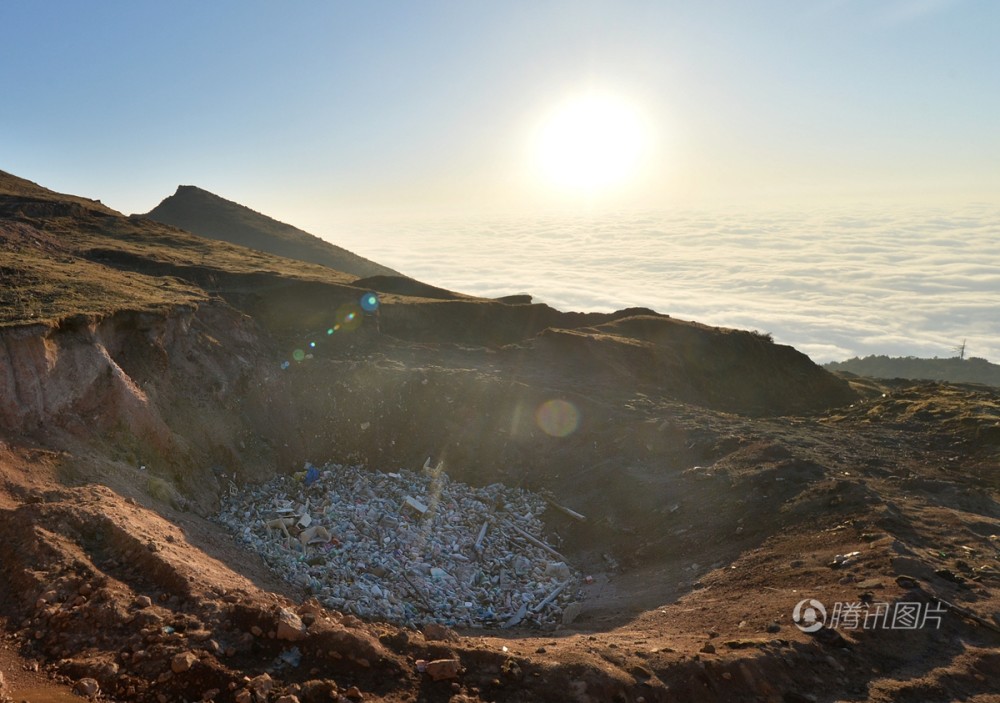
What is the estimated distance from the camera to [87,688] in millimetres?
6160

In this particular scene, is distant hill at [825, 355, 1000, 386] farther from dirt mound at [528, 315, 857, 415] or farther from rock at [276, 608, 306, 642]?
rock at [276, 608, 306, 642]

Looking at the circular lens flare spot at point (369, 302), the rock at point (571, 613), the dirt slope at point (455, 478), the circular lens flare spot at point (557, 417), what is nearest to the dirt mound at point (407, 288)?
the dirt slope at point (455, 478)

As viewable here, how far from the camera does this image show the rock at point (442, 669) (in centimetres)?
713

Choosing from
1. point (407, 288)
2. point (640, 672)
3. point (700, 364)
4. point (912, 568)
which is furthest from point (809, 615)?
point (407, 288)

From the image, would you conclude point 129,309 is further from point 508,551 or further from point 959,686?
point 959,686

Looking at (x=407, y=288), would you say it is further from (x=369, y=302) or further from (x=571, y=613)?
(x=571, y=613)

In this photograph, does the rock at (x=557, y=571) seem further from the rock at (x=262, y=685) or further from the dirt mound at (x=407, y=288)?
the dirt mound at (x=407, y=288)

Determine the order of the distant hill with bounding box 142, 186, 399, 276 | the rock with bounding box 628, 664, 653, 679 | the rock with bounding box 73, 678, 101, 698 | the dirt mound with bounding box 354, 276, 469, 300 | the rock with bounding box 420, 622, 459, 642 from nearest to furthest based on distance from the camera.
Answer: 1. the rock with bounding box 73, 678, 101, 698
2. the rock with bounding box 628, 664, 653, 679
3. the rock with bounding box 420, 622, 459, 642
4. the dirt mound with bounding box 354, 276, 469, 300
5. the distant hill with bounding box 142, 186, 399, 276

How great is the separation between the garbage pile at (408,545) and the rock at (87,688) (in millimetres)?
4137

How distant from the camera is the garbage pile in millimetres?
10906

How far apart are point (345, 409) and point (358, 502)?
3906mm

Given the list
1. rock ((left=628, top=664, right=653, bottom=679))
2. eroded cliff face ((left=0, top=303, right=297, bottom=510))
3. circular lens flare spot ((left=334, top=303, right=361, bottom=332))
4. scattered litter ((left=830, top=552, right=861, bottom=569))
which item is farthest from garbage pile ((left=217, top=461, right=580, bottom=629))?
circular lens flare spot ((left=334, top=303, right=361, bottom=332))

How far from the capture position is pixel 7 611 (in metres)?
7.21

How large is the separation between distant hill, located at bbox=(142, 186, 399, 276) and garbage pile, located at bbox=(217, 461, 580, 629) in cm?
4501
